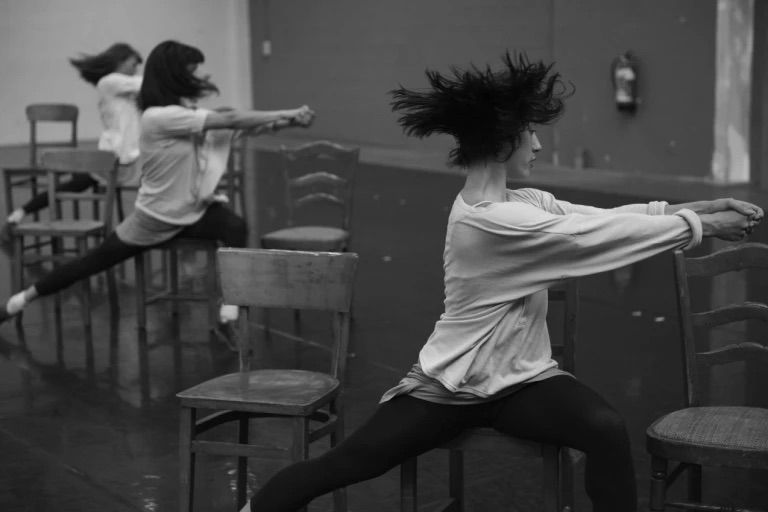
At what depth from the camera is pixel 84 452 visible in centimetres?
421

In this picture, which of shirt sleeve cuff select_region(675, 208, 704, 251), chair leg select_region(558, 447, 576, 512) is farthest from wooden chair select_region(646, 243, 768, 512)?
shirt sleeve cuff select_region(675, 208, 704, 251)

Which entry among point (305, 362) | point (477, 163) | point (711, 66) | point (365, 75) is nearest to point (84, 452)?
point (305, 362)

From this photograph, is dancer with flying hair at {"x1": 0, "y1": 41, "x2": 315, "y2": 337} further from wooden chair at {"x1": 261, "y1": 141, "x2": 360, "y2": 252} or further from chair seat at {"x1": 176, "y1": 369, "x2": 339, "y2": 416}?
chair seat at {"x1": 176, "y1": 369, "x2": 339, "y2": 416}

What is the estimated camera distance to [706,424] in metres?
2.88

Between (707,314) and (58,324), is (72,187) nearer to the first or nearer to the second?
(58,324)

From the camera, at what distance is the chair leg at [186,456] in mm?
3203

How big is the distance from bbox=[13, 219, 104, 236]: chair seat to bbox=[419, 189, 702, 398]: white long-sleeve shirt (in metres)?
3.86

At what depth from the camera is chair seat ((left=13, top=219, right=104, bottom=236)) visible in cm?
626

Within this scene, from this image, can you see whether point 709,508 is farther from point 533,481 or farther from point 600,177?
point 600,177

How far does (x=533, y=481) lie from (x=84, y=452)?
1.54 meters

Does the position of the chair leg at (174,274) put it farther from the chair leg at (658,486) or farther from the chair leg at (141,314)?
the chair leg at (658,486)

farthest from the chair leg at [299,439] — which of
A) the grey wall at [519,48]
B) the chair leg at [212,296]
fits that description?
the grey wall at [519,48]

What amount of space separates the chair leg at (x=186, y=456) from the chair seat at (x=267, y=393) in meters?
0.04

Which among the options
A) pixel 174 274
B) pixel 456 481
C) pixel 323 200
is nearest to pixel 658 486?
pixel 456 481
